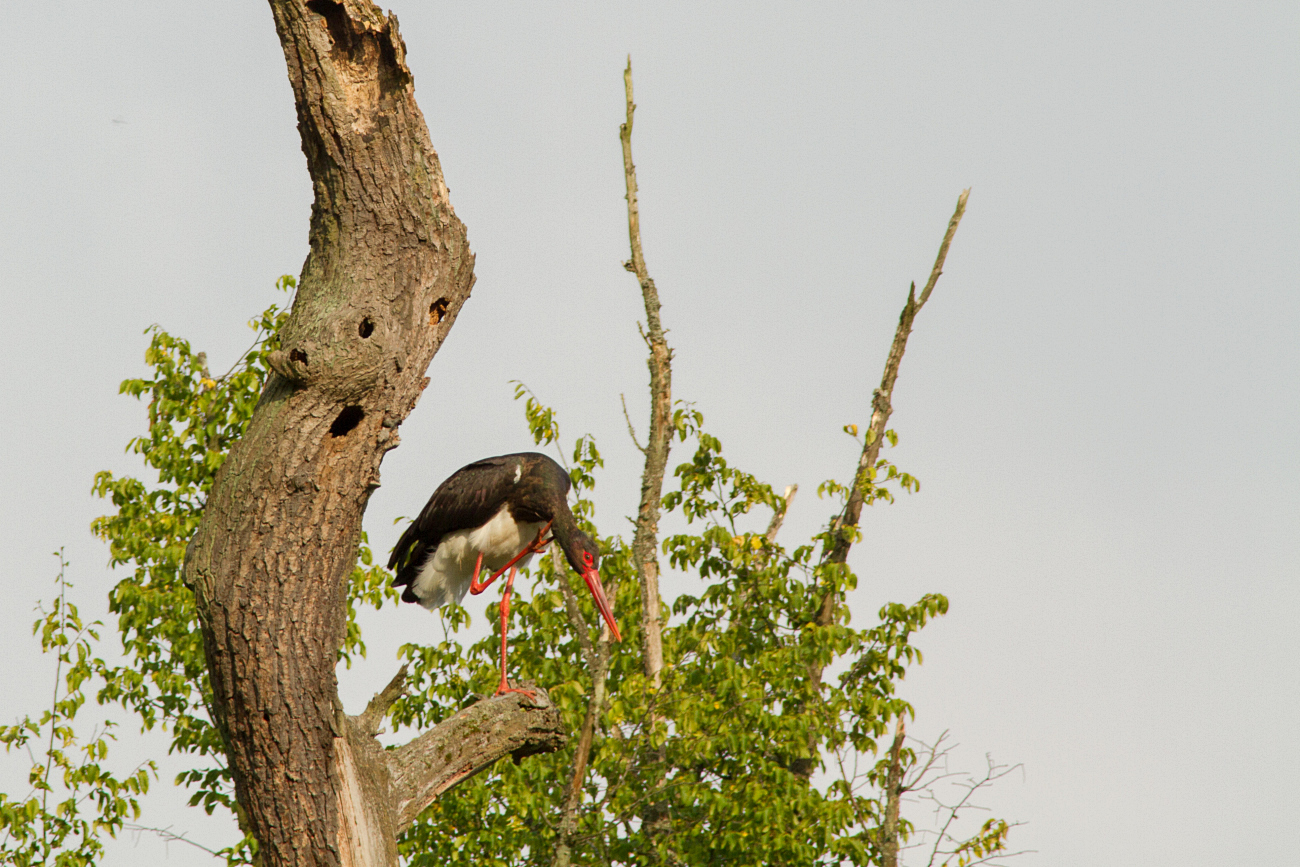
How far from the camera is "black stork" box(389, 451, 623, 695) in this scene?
812 cm

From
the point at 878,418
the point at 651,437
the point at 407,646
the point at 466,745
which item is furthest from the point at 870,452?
the point at 466,745

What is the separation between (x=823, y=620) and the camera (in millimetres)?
11375

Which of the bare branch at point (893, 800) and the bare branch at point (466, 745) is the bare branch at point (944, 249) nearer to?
the bare branch at point (893, 800)

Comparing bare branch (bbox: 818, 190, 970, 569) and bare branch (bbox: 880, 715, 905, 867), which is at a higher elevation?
bare branch (bbox: 818, 190, 970, 569)

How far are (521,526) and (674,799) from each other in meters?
2.85

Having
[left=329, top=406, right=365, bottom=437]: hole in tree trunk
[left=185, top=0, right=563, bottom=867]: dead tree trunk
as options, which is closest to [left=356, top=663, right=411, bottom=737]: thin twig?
[left=185, top=0, right=563, bottom=867]: dead tree trunk

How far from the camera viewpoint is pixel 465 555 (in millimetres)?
8367

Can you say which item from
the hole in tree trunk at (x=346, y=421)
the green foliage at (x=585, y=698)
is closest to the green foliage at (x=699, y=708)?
the green foliage at (x=585, y=698)

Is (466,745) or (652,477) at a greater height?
(652,477)

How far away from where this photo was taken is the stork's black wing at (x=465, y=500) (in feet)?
26.6

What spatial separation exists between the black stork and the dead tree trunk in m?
3.30

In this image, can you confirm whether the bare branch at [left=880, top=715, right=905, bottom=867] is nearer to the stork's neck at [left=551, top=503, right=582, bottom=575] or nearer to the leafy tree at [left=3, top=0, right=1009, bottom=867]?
the leafy tree at [left=3, top=0, right=1009, bottom=867]

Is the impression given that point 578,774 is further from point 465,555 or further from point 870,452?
point 870,452

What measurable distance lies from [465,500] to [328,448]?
3764mm
